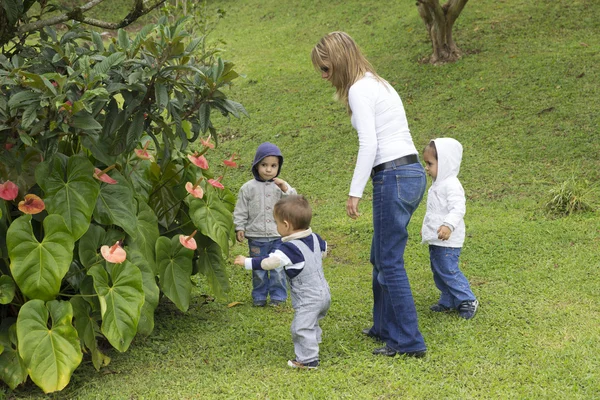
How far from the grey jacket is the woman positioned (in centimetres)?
122

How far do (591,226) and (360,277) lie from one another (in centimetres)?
206

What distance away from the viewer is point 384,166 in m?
3.72

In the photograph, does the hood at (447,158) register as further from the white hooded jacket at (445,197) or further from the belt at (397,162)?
the belt at (397,162)

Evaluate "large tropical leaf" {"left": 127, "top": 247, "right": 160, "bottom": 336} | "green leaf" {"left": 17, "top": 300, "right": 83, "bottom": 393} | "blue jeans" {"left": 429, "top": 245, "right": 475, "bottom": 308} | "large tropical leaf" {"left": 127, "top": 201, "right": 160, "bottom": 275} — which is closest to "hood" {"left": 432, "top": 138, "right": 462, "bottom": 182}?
"blue jeans" {"left": 429, "top": 245, "right": 475, "bottom": 308}

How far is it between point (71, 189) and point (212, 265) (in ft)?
3.75

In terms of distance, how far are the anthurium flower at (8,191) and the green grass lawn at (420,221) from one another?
98 cm

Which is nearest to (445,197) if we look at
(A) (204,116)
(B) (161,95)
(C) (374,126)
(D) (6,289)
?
(C) (374,126)

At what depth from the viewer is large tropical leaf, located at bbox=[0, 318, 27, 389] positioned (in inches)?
138

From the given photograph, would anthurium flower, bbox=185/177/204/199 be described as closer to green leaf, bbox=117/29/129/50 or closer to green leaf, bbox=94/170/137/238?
green leaf, bbox=94/170/137/238

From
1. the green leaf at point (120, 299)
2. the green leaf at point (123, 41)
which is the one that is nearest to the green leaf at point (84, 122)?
the green leaf at point (123, 41)

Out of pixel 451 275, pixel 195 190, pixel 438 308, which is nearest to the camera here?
pixel 195 190

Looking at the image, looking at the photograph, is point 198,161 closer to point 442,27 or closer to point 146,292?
point 146,292

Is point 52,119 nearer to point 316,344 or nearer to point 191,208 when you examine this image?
point 191,208

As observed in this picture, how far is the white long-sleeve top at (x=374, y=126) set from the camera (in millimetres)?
3646
